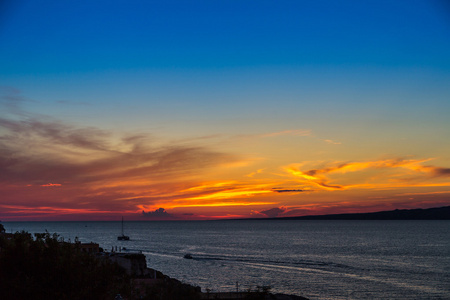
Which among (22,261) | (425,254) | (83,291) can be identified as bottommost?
(425,254)

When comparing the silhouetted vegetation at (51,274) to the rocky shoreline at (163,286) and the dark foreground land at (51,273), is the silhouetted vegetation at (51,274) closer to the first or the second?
the dark foreground land at (51,273)

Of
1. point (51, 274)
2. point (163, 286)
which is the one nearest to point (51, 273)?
point (51, 274)

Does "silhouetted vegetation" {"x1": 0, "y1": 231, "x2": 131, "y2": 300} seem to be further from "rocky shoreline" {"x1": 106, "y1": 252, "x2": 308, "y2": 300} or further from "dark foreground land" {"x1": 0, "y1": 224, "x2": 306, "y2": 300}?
"rocky shoreline" {"x1": 106, "y1": 252, "x2": 308, "y2": 300}

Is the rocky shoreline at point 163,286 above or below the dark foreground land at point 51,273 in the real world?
below

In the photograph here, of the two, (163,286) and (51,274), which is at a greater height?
(51,274)

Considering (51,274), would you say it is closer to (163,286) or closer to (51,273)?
(51,273)

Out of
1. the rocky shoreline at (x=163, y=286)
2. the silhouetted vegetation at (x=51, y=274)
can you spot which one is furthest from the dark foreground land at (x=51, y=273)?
the rocky shoreline at (x=163, y=286)

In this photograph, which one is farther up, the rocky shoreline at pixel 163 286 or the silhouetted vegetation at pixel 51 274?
the silhouetted vegetation at pixel 51 274

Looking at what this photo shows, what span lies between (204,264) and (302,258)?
27.5m

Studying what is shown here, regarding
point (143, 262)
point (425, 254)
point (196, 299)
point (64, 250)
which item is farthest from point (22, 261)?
point (425, 254)

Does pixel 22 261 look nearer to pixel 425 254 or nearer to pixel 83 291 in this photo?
pixel 83 291

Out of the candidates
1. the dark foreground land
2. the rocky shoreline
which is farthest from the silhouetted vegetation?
the rocky shoreline

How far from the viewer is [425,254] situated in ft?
381

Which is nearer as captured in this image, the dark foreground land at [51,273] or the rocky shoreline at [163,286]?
the dark foreground land at [51,273]
